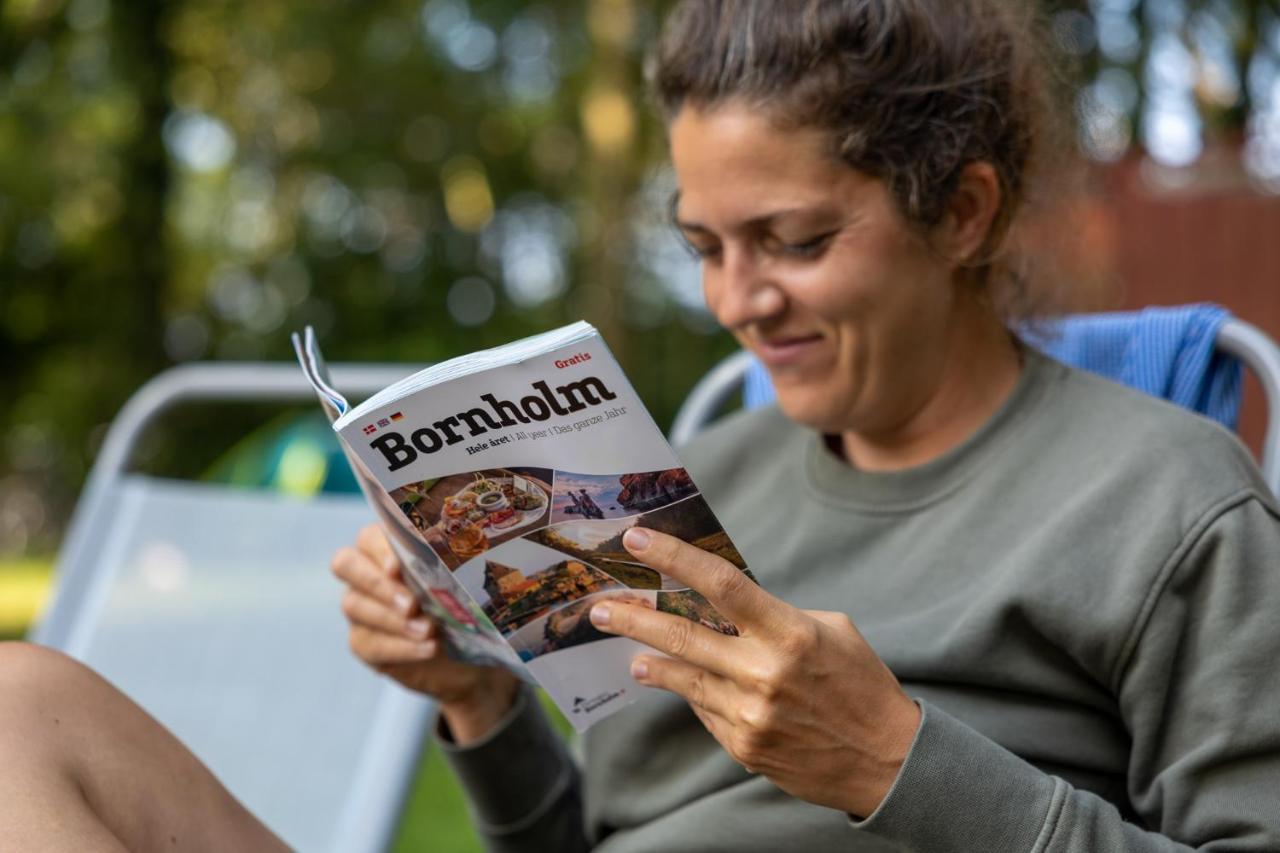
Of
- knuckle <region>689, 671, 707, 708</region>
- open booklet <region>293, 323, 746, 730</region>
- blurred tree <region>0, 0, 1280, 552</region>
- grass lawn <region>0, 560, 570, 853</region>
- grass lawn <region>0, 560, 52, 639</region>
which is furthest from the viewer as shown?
blurred tree <region>0, 0, 1280, 552</region>

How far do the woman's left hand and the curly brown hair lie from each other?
0.58m

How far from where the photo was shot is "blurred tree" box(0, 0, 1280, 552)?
10.2m

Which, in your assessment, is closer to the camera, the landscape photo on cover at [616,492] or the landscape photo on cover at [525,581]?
the landscape photo on cover at [616,492]

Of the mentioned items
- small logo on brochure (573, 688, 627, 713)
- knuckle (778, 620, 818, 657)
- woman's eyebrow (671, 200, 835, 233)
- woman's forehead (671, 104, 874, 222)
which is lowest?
small logo on brochure (573, 688, 627, 713)

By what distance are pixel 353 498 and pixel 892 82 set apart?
150cm

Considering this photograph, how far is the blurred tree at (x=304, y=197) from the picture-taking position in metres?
10.2

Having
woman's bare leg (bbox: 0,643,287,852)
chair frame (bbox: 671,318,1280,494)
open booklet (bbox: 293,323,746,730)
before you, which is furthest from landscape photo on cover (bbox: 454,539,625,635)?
chair frame (bbox: 671,318,1280,494)

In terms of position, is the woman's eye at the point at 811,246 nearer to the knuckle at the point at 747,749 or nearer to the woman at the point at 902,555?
the woman at the point at 902,555

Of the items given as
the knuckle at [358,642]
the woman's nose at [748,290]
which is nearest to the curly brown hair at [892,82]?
the woman's nose at [748,290]

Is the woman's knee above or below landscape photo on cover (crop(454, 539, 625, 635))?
below

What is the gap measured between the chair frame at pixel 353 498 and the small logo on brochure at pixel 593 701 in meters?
0.87

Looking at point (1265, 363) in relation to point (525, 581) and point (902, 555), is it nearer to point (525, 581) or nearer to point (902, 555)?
point (902, 555)

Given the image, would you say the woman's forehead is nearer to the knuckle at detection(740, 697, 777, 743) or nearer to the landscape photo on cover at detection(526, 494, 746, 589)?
the landscape photo on cover at detection(526, 494, 746, 589)

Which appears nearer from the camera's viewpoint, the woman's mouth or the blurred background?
the woman's mouth
